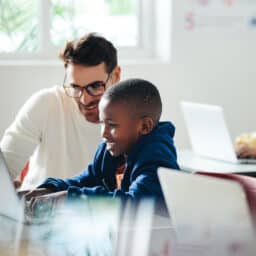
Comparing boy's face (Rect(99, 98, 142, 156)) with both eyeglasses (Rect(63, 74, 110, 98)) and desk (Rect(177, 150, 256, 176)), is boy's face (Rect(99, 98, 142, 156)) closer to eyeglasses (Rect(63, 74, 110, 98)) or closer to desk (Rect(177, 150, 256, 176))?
eyeglasses (Rect(63, 74, 110, 98))

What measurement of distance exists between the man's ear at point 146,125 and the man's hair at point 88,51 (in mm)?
596

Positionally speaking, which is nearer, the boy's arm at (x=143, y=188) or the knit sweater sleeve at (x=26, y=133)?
the boy's arm at (x=143, y=188)

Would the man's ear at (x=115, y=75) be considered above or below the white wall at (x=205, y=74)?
above

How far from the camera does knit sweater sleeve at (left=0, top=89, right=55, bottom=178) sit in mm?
2316

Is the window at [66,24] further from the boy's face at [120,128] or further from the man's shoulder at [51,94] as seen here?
the boy's face at [120,128]

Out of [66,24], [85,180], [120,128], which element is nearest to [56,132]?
[85,180]

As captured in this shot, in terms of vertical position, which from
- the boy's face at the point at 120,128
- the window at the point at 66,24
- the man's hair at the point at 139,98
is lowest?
the window at the point at 66,24

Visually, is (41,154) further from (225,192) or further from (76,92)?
(225,192)

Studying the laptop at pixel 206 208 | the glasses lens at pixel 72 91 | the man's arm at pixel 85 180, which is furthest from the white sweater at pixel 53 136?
the laptop at pixel 206 208

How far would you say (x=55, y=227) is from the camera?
1382mm

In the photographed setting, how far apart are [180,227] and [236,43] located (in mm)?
3410

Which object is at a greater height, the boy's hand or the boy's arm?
the boy's arm

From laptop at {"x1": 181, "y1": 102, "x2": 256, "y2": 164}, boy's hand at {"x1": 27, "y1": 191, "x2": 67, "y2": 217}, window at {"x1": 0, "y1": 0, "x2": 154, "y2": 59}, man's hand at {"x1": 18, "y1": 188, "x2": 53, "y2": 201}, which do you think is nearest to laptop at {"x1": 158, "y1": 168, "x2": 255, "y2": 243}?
boy's hand at {"x1": 27, "y1": 191, "x2": 67, "y2": 217}

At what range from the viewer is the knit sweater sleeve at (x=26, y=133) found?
2.32 m
